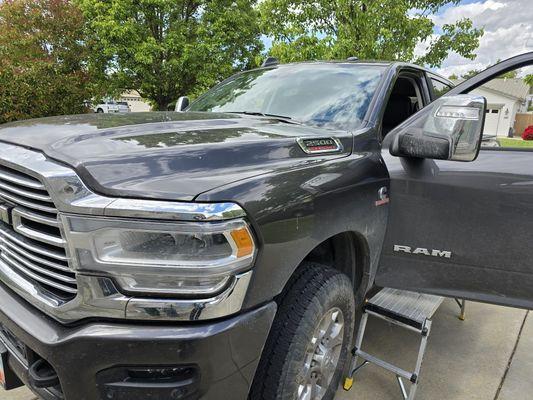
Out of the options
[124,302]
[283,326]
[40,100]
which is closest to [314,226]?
[283,326]

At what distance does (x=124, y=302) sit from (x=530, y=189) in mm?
2084

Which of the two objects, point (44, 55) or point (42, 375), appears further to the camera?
point (44, 55)

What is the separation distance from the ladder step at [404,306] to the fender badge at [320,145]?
3.96 ft

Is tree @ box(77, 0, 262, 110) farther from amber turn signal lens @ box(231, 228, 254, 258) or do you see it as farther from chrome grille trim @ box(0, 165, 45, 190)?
amber turn signal lens @ box(231, 228, 254, 258)

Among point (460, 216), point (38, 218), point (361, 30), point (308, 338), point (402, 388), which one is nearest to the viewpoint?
point (38, 218)

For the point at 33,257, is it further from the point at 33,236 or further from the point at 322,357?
the point at 322,357

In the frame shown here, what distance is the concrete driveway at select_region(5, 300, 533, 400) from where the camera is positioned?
276cm

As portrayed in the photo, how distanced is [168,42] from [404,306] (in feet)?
46.7

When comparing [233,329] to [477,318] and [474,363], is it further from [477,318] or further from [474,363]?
[477,318]

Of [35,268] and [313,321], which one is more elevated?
[35,268]

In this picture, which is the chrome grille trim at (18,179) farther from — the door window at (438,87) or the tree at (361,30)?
the tree at (361,30)

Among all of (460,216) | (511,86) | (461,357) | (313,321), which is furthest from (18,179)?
(511,86)

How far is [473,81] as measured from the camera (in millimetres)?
2484

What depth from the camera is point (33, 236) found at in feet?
5.20
